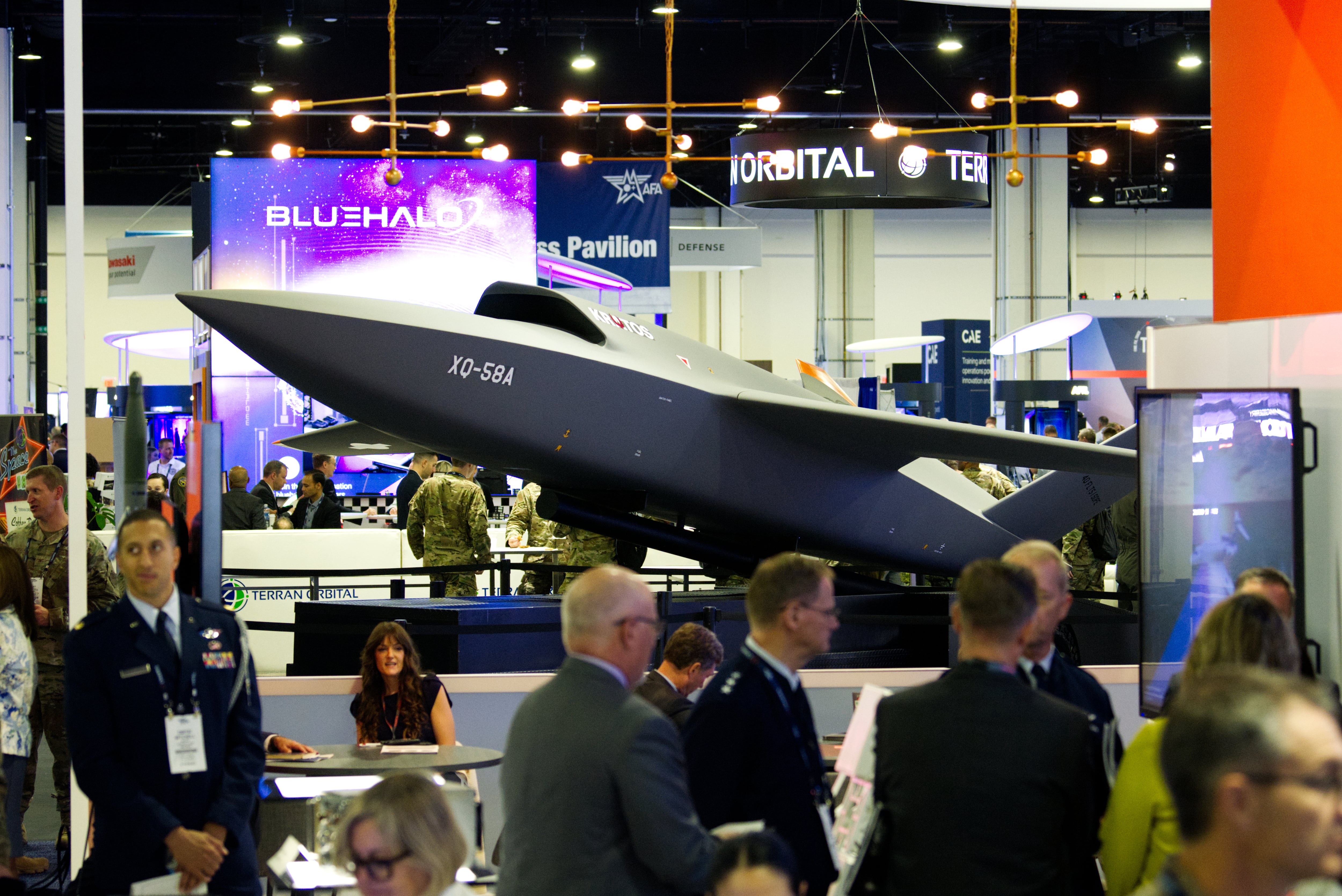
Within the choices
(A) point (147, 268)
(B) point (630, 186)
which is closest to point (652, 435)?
(B) point (630, 186)

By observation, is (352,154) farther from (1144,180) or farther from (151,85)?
(1144,180)

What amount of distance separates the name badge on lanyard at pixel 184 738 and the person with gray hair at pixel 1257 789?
115 inches

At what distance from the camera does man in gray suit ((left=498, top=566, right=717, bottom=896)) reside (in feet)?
9.78

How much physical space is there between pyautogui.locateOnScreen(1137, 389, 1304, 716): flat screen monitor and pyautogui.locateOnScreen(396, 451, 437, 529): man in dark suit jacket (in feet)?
23.1

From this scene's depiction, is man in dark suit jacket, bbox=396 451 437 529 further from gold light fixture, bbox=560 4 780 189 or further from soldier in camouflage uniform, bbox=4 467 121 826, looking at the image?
soldier in camouflage uniform, bbox=4 467 121 826

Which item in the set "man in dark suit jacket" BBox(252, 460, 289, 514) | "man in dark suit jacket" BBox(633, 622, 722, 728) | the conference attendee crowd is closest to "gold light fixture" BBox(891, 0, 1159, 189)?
"man in dark suit jacket" BBox(633, 622, 722, 728)

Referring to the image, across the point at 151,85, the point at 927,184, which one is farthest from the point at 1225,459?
the point at 151,85

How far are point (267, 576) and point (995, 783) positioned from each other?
6628 millimetres

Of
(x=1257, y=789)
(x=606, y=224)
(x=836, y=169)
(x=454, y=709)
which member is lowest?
(x=454, y=709)

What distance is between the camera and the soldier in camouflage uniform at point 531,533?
38.2 feet

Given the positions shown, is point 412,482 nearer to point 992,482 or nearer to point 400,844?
point 992,482

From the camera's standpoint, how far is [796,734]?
3.33 m

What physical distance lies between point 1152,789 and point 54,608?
5.73m

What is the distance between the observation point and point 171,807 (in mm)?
3984
